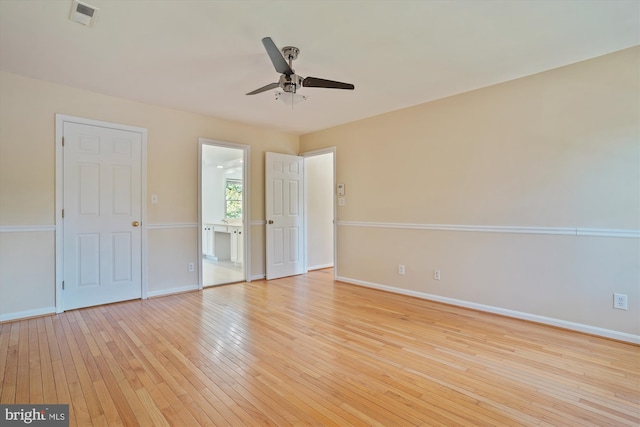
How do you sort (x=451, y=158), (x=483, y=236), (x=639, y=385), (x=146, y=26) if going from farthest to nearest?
(x=451, y=158), (x=483, y=236), (x=146, y=26), (x=639, y=385)

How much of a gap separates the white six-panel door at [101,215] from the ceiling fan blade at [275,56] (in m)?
2.58

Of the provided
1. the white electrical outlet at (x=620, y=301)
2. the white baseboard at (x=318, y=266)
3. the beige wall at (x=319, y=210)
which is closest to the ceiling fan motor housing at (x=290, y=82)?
the beige wall at (x=319, y=210)

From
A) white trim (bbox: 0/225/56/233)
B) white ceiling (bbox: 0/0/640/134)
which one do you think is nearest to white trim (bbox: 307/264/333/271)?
white ceiling (bbox: 0/0/640/134)

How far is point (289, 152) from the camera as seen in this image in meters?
5.64

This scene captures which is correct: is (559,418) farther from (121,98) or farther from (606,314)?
(121,98)

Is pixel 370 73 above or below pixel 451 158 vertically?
above

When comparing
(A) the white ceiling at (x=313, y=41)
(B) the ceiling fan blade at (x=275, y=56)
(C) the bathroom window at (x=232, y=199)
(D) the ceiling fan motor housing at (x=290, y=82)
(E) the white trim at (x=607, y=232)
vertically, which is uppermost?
(A) the white ceiling at (x=313, y=41)

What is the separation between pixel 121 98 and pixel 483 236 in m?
4.66

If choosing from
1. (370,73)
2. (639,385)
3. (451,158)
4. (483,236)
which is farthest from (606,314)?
(370,73)

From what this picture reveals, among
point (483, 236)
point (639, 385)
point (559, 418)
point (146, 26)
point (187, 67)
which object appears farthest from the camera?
point (483, 236)

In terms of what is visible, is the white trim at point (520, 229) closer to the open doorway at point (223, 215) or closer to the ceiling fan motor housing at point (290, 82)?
the ceiling fan motor housing at point (290, 82)

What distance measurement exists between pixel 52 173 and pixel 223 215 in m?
4.73

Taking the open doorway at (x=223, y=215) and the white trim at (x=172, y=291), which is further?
the open doorway at (x=223, y=215)

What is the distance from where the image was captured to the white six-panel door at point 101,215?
3.53 meters
